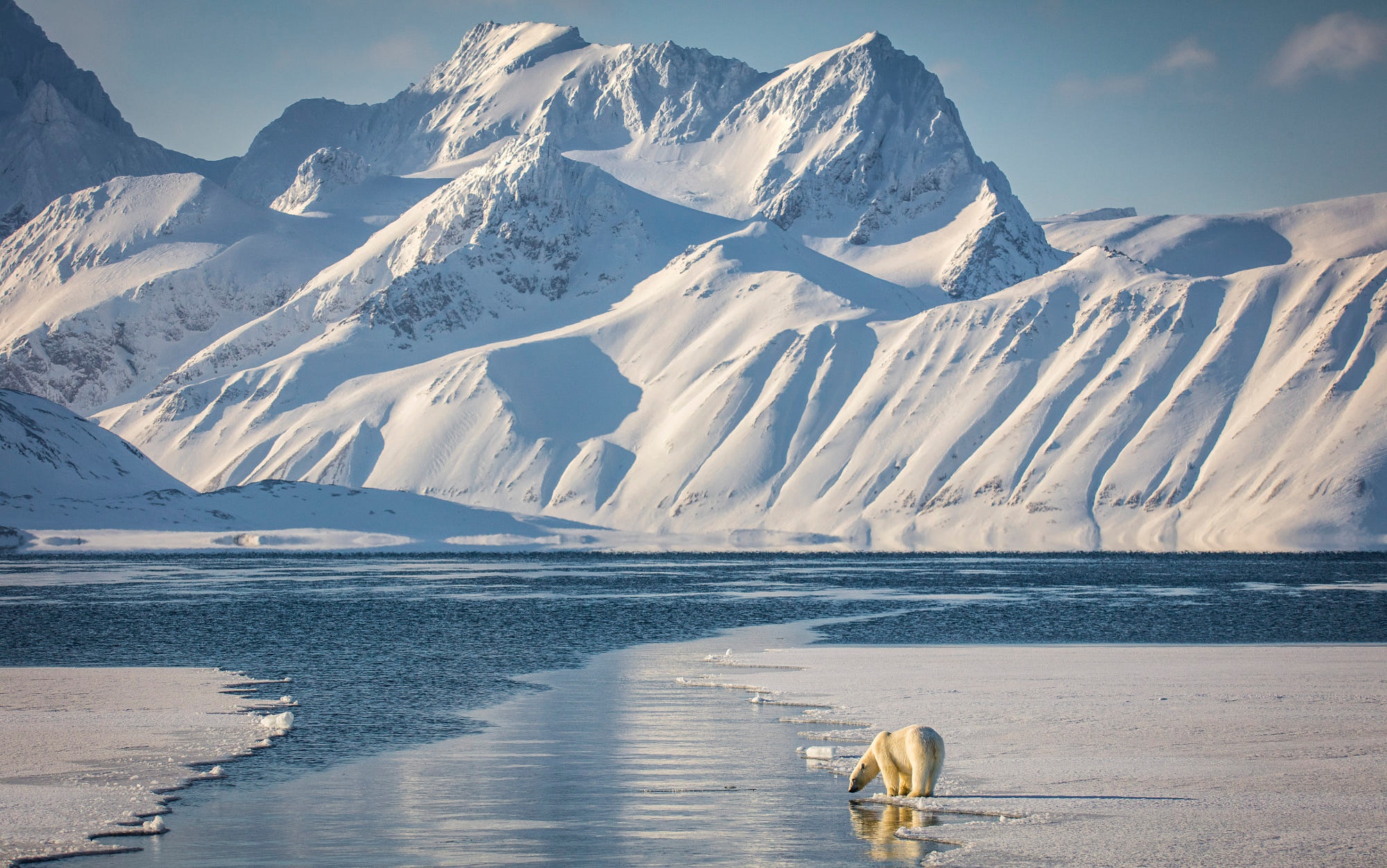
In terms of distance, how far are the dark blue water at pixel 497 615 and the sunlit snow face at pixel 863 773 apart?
10.2 metres

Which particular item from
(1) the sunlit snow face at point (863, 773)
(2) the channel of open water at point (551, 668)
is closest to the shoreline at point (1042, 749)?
(2) the channel of open water at point (551, 668)

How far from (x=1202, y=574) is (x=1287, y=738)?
282 ft

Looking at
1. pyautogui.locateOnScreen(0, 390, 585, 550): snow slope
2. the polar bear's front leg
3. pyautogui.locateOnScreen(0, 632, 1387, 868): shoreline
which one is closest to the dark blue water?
pyautogui.locateOnScreen(0, 632, 1387, 868): shoreline

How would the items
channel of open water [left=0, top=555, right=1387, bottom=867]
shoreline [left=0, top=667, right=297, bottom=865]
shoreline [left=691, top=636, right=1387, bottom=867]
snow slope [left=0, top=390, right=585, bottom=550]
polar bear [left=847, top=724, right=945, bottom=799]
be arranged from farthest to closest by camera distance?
snow slope [left=0, top=390, right=585, bottom=550] → polar bear [left=847, top=724, right=945, bottom=799] → shoreline [left=0, top=667, right=297, bottom=865] → channel of open water [left=0, top=555, right=1387, bottom=867] → shoreline [left=691, top=636, right=1387, bottom=867]

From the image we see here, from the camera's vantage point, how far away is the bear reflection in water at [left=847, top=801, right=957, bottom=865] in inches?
688

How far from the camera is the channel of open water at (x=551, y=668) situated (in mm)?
18672

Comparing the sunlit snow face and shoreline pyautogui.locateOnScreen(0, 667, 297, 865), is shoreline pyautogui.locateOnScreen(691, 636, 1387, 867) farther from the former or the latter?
shoreline pyautogui.locateOnScreen(0, 667, 297, 865)

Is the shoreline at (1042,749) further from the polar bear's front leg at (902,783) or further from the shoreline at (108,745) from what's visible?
the shoreline at (108,745)

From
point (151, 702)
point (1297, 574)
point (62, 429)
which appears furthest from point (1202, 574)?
point (62, 429)

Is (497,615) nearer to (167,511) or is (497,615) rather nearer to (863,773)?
(863,773)

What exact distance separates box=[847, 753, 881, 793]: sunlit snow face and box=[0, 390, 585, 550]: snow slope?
153 meters

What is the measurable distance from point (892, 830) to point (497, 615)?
47825mm

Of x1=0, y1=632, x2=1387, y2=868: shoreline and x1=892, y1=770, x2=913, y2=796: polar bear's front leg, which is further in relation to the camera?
x1=892, y1=770, x2=913, y2=796: polar bear's front leg

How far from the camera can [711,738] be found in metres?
26.4
